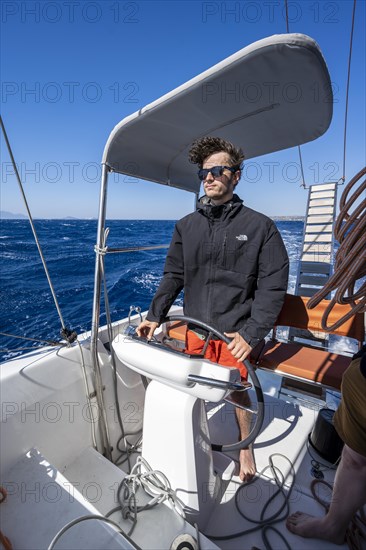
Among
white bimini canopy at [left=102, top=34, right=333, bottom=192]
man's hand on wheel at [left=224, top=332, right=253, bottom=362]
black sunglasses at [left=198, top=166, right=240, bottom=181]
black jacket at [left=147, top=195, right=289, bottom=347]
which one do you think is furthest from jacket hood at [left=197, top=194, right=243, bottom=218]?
man's hand on wheel at [left=224, top=332, right=253, bottom=362]

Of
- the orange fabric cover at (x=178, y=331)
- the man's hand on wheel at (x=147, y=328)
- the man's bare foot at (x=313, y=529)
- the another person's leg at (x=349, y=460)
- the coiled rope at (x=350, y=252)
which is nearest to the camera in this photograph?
the coiled rope at (x=350, y=252)

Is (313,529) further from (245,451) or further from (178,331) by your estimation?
(178,331)

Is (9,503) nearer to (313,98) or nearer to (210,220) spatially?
(210,220)

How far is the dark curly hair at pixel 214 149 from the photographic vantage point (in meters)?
1.45

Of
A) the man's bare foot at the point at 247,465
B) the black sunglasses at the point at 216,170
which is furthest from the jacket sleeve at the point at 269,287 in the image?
the man's bare foot at the point at 247,465

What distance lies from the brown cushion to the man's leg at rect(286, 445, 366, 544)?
0.55 meters

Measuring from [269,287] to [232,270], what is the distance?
0.22 m

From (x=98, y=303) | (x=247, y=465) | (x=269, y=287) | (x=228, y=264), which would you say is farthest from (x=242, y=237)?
(x=247, y=465)

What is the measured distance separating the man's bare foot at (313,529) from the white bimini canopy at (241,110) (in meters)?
1.85

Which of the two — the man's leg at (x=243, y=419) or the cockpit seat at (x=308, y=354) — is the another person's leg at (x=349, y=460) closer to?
the man's leg at (x=243, y=419)

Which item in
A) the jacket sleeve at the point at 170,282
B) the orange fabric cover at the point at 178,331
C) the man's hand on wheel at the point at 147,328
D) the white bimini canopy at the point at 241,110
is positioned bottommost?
the orange fabric cover at the point at 178,331

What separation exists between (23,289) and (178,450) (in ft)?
21.1

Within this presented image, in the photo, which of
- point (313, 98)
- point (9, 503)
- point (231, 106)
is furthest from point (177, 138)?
point (9, 503)

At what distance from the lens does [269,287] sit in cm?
135
